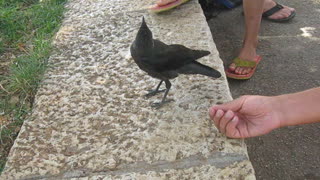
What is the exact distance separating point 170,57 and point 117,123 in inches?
18.7

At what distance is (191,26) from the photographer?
306cm

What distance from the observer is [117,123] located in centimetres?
213

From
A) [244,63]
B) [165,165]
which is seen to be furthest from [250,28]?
[165,165]

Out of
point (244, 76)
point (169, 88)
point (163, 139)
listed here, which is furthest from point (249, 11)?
point (163, 139)

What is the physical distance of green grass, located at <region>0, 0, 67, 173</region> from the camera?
2379 millimetres

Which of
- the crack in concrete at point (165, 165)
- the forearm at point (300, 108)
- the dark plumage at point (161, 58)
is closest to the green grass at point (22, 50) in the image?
the crack in concrete at point (165, 165)

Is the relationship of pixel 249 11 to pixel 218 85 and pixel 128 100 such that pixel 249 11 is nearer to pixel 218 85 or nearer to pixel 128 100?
pixel 218 85

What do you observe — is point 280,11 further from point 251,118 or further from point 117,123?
point 117,123

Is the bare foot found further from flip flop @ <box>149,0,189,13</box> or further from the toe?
flip flop @ <box>149,0,189,13</box>

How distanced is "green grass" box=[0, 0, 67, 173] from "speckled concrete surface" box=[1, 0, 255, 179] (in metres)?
0.12

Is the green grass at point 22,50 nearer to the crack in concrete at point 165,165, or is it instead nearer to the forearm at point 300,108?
the crack in concrete at point 165,165

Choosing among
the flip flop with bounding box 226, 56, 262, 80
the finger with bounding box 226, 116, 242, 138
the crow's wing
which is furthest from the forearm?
the flip flop with bounding box 226, 56, 262, 80

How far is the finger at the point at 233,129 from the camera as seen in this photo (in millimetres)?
1886

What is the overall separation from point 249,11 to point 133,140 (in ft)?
5.88
